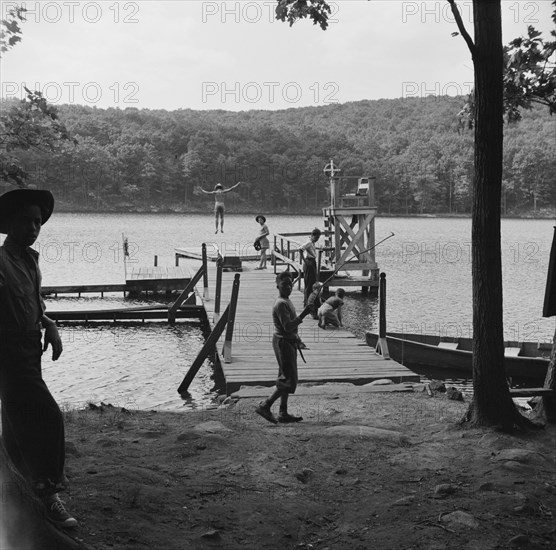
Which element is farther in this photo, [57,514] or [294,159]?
[294,159]

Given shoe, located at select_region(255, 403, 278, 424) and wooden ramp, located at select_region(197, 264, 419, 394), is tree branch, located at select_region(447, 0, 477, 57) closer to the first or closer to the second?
shoe, located at select_region(255, 403, 278, 424)

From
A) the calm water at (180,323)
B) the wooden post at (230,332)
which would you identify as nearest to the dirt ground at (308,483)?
the wooden post at (230,332)

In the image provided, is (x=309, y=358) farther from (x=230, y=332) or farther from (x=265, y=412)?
(x=265, y=412)

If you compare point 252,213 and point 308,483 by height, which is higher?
point 252,213

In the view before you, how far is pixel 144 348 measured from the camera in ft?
61.0

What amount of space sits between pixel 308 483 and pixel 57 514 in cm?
253

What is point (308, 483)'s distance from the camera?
625cm

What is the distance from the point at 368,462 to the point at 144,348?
1260 centimetres

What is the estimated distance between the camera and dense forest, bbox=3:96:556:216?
83.4 m

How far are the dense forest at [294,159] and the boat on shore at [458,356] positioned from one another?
6511 centimetres

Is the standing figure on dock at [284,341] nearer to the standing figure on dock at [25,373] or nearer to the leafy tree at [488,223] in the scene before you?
the leafy tree at [488,223]

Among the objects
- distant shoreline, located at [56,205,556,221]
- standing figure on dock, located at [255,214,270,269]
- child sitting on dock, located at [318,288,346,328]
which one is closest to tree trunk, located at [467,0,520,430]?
child sitting on dock, located at [318,288,346,328]

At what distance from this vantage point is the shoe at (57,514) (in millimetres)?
4266

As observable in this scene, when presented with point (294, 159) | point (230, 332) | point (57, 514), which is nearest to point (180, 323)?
point (230, 332)
